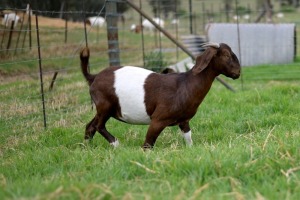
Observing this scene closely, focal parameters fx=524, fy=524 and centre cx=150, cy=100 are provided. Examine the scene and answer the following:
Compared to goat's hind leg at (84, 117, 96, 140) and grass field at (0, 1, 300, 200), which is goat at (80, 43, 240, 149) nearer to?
goat's hind leg at (84, 117, 96, 140)

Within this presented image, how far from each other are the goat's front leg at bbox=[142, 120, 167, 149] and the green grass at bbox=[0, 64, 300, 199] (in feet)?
0.37

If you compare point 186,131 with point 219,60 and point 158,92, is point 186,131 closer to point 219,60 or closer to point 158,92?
point 158,92

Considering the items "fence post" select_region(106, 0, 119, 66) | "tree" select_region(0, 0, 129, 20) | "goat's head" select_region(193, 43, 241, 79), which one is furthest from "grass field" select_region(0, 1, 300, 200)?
"tree" select_region(0, 0, 129, 20)

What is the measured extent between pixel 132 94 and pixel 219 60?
1103 mm

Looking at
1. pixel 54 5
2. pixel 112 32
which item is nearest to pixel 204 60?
pixel 112 32

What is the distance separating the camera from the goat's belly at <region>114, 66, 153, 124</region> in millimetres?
6145

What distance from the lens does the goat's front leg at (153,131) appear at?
5.96 meters

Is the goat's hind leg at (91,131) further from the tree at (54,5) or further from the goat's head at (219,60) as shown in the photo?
the tree at (54,5)

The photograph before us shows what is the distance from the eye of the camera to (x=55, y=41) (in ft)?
60.4

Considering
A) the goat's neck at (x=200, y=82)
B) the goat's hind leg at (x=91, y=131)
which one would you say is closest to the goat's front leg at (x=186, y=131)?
the goat's neck at (x=200, y=82)

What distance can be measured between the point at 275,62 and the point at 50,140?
1217cm

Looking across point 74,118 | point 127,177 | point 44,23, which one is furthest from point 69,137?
point 44,23

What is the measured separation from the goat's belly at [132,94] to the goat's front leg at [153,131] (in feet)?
0.86

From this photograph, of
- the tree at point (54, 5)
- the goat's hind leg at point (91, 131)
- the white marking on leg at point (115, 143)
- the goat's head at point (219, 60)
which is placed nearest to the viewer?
the goat's head at point (219, 60)
